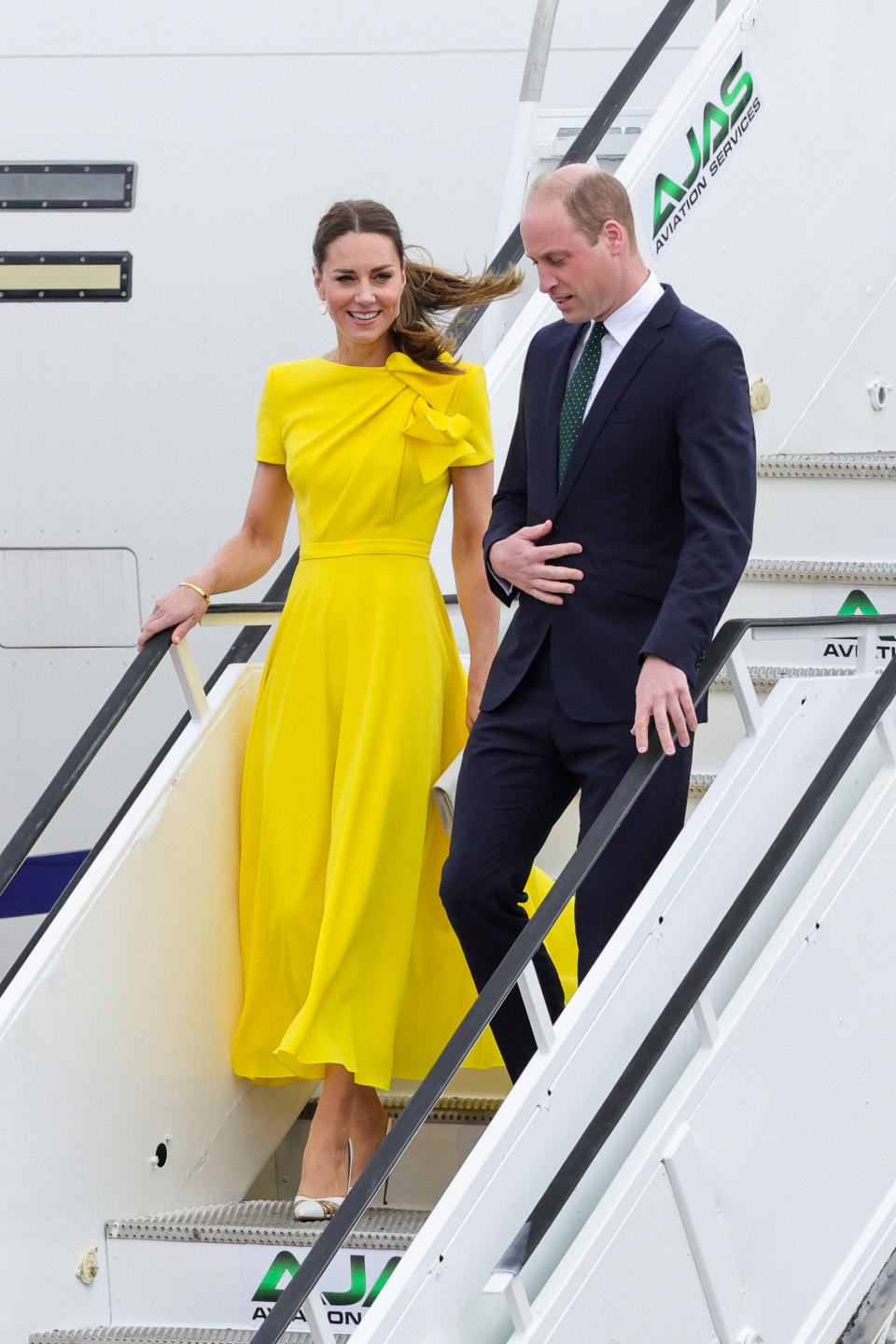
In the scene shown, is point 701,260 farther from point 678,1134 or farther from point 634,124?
point 678,1134

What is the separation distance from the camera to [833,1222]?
2383mm

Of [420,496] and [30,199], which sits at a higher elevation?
[30,199]

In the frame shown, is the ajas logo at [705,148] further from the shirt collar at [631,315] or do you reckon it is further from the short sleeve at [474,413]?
the shirt collar at [631,315]

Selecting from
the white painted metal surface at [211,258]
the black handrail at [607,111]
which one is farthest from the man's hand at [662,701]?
the white painted metal surface at [211,258]

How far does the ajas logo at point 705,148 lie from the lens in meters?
3.79

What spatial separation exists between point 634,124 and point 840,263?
0.69 meters

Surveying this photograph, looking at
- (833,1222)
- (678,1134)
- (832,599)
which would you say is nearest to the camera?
(678,1134)

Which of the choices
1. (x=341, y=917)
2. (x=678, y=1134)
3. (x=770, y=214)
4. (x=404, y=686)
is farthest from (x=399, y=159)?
(x=678, y=1134)

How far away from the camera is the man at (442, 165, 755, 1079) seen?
7.16 ft

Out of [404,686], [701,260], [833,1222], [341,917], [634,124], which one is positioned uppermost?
[634,124]

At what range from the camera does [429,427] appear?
9.10ft

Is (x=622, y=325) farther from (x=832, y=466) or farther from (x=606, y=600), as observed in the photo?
(x=832, y=466)

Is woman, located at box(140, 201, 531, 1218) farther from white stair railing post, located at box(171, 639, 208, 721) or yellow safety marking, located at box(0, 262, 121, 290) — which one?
yellow safety marking, located at box(0, 262, 121, 290)

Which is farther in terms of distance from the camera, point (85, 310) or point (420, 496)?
point (85, 310)
